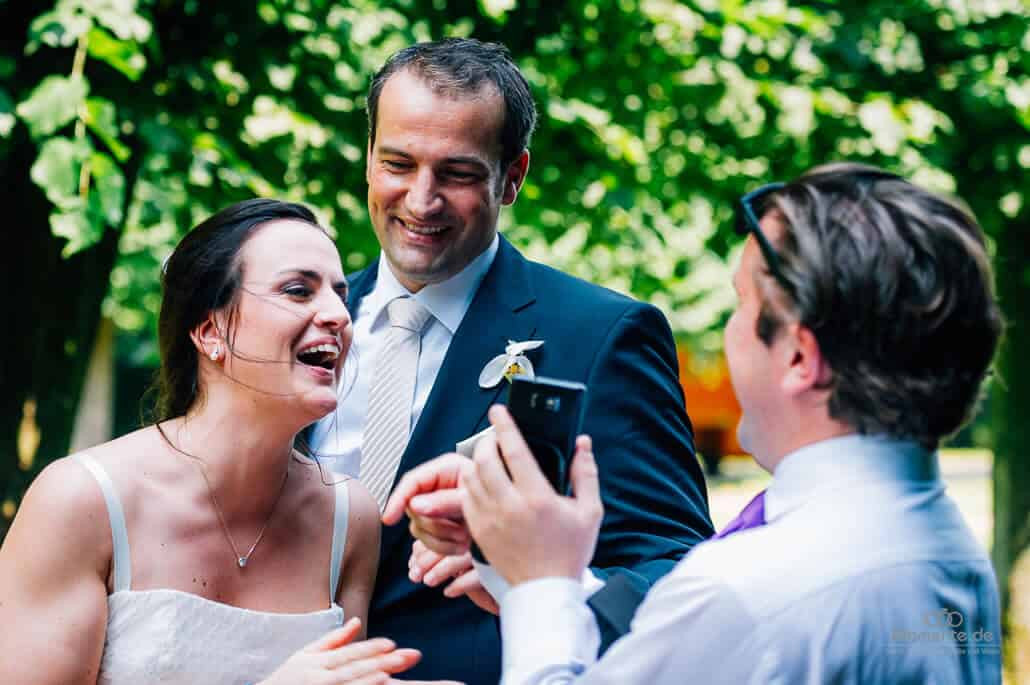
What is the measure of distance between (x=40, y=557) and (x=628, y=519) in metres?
1.32

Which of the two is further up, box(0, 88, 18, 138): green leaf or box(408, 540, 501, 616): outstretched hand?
box(0, 88, 18, 138): green leaf

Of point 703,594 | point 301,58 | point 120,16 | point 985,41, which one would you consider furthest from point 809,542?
point 985,41

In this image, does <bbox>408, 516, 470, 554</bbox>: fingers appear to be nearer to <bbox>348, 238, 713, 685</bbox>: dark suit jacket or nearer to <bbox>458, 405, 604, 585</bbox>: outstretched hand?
<bbox>458, 405, 604, 585</bbox>: outstretched hand

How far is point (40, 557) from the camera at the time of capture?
8.75ft

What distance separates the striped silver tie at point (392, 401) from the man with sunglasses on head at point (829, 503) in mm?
1413

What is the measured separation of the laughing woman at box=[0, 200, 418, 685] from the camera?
2.70 m

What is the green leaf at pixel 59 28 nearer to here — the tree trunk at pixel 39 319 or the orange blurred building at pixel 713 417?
the tree trunk at pixel 39 319

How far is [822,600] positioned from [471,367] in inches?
66.6

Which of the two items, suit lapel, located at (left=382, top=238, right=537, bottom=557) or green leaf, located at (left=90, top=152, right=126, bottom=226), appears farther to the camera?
green leaf, located at (left=90, top=152, right=126, bottom=226)

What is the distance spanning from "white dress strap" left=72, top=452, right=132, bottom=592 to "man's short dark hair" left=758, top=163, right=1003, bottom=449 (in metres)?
1.72

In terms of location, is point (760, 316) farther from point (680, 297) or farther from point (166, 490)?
point (680, 297)

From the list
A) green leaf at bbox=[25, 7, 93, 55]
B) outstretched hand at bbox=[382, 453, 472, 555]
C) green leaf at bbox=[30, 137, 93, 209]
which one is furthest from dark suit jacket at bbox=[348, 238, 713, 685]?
green leaf at bbox=[25, 7, 93, 55]

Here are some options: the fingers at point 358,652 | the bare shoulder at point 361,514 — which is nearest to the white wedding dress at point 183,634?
the bare shoulder at point 361,514

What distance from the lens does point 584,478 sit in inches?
73.3
